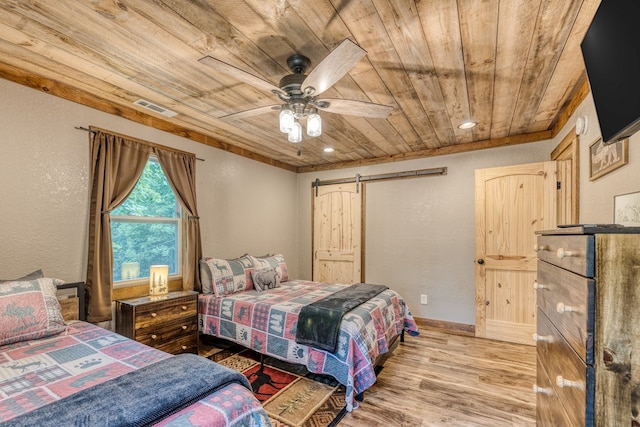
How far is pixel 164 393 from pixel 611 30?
84.7 inches

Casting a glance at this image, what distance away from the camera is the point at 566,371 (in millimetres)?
1085

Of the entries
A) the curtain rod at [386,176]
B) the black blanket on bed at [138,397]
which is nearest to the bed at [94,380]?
the black blanket on bed at [138,397]

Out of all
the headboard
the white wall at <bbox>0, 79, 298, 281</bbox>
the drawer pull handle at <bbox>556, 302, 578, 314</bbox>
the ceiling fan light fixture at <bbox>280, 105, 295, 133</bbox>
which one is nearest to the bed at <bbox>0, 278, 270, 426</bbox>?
the headboard

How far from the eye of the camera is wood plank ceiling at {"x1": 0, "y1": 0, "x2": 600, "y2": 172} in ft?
5.13

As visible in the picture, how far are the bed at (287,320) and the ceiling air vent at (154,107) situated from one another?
162 cm

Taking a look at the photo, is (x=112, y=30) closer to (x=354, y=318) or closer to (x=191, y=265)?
(x=191, y=265)

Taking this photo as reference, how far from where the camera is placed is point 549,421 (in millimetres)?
1326

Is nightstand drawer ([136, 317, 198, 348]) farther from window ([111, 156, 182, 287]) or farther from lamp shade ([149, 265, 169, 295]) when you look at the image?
window ([111, 156, 182, 287])

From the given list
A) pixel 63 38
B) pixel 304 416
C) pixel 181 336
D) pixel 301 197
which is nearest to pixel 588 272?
pixel 304 416

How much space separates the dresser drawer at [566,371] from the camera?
2.99 feet

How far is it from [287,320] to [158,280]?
135 cm

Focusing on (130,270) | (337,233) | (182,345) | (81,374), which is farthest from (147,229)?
(337,233)

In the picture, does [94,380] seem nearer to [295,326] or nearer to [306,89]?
[295,326]

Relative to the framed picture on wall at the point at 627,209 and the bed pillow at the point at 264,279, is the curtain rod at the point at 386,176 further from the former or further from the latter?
the framed picture on wall at the point at 627,209
